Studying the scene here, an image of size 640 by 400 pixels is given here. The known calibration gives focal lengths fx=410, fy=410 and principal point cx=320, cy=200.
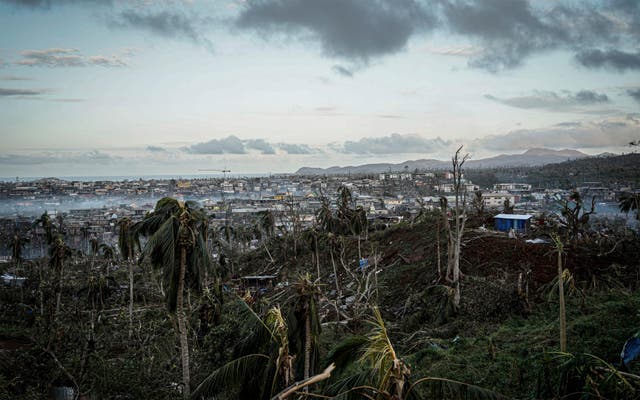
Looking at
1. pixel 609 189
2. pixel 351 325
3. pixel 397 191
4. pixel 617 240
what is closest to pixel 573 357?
pixel 351 325

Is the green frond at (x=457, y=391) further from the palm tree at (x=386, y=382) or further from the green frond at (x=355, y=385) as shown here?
the green frond at (x=355, y=385)

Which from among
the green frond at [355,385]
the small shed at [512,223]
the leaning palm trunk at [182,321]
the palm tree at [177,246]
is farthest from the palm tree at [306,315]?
the small shed at [512,223]

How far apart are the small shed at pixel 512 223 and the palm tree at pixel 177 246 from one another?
67.5 feet

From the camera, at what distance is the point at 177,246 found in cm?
831

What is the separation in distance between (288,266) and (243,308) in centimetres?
2657

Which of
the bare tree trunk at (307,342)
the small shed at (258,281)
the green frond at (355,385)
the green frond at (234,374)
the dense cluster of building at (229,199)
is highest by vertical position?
the green frond at (355,385)

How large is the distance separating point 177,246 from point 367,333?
13.9ft

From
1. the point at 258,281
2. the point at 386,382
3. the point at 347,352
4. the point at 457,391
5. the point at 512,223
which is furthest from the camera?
the point at 258,281

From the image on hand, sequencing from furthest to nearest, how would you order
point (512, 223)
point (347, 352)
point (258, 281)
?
point (258, 281), point (512, 223), point (347, 352)

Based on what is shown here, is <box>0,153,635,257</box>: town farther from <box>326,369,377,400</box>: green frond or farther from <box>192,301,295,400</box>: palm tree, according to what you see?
<box>326,369,377,400</box>: green frond

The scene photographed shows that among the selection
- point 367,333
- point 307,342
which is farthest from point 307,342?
point 367,333

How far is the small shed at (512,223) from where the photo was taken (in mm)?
23873

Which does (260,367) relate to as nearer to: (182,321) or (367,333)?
(367,333)

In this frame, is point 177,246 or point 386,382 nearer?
point 386,382
